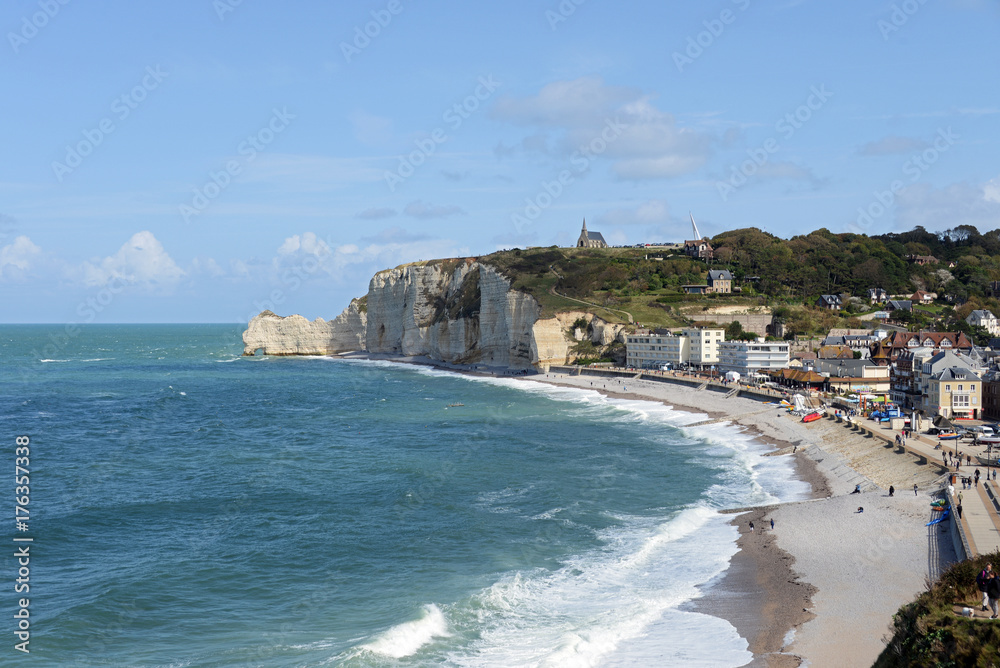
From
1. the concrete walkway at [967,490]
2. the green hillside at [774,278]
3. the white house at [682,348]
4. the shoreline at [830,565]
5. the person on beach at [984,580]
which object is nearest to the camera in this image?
the person on beach at [984,580]

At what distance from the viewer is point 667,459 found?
4569 centimetres

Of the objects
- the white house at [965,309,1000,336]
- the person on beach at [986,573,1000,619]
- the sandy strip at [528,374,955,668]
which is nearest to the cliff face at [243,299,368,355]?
the white house at [965,309,1000,336]

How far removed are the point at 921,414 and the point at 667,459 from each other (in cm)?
2319

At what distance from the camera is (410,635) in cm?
2164

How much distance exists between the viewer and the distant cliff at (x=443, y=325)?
104 meters

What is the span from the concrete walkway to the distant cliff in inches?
2163

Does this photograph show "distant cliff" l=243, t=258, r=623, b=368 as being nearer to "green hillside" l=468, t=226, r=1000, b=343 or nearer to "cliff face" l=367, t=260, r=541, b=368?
"cliff face" l=367, t=260, r=541, b=368

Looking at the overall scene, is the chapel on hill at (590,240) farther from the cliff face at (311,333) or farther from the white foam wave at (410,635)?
the white foam wave at (410,635)

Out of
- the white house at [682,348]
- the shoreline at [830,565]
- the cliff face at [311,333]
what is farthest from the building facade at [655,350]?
the cliff face at [311,333]

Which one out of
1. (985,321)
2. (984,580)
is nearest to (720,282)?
(985,321)

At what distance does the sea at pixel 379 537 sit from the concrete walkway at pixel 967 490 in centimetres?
648

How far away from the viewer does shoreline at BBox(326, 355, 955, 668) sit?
2095 centimetres

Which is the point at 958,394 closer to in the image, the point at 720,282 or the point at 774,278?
the point at 720,282

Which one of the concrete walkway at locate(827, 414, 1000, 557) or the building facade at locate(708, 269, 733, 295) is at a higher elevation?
the building facade at locate(708, 269, 733, 295)
